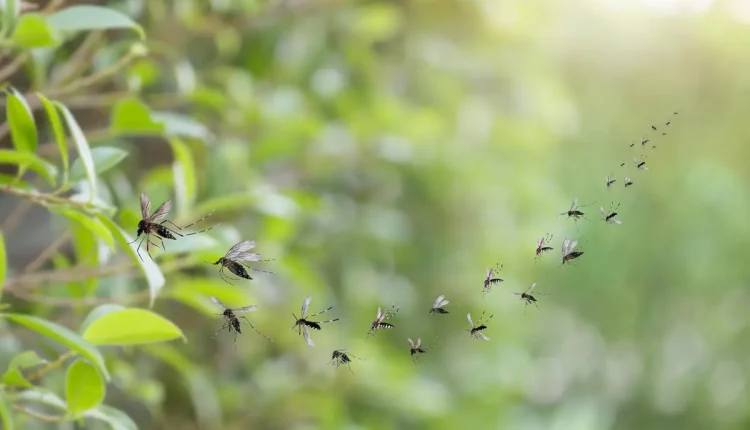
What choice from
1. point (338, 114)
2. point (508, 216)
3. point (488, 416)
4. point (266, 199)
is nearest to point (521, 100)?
point (508, 216)

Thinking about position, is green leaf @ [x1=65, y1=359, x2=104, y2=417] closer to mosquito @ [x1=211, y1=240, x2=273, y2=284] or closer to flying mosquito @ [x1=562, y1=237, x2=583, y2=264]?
mosquito @ [x1=211, y1=240, x2=273, y2=284]

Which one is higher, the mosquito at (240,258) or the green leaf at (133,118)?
the green leaf at (133,118)

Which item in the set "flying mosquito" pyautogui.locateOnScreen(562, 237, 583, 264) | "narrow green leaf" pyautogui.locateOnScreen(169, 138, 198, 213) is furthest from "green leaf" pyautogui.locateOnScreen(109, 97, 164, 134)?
"flying mosquito" pyautogui.locateOnScreen(562, 237, 583, 264)

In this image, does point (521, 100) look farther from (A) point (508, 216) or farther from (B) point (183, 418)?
(B) point (183, 418)

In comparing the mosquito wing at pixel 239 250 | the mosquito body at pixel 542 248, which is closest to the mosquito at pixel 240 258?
the mosquito wing at pixel 239 250

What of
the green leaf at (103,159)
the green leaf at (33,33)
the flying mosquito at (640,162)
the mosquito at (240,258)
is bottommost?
the mosquito at (240,258)

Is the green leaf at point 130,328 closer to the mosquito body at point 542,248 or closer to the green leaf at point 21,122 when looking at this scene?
the green leaf at point 21,122

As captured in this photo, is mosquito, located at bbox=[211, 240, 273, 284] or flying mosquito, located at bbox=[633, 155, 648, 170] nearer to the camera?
mosquito, located at bbox=[211, 240, 273, 284]
